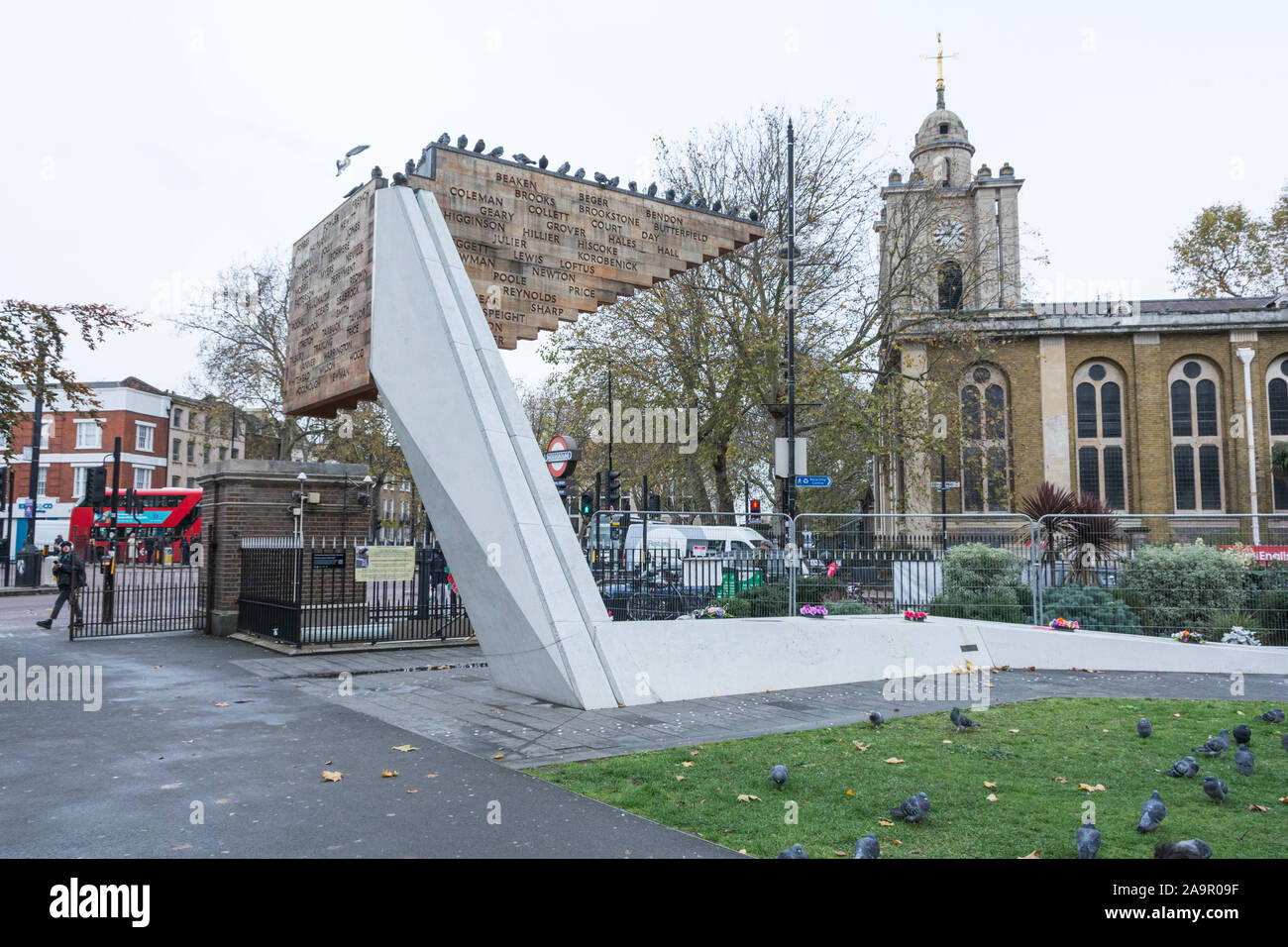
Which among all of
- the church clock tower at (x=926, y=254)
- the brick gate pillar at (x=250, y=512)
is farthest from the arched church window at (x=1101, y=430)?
the brick gate pillar at (x=250, y=512)

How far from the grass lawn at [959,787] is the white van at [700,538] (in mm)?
4250

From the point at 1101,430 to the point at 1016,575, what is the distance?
112 ft

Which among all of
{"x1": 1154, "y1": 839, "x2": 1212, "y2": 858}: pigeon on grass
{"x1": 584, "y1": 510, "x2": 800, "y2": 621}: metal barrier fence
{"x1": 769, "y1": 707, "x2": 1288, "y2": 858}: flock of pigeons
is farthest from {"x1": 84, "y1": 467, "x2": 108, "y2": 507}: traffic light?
{"x1": 1154, "y1": 839, "x2": 1212, "y2": 858}: pigeon on grass

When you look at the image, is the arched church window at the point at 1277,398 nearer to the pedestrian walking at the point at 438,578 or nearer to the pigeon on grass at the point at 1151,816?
the pedestrian walking at the point at 438,578

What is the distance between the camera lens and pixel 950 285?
89.1 ft

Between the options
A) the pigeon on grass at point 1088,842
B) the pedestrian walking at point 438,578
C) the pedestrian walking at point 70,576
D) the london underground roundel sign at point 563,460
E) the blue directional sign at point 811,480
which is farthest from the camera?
the blue directional sign at point 811,480

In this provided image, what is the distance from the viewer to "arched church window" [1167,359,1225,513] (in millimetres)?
42312

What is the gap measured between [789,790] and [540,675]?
165 inches

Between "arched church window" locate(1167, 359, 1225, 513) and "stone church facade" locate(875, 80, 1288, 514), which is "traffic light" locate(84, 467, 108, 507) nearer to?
"stone church facade" locate(875, 80, 1288, 514)

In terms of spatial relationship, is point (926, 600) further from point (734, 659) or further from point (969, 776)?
point (969, 776)

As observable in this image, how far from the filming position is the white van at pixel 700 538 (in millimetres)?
12333
